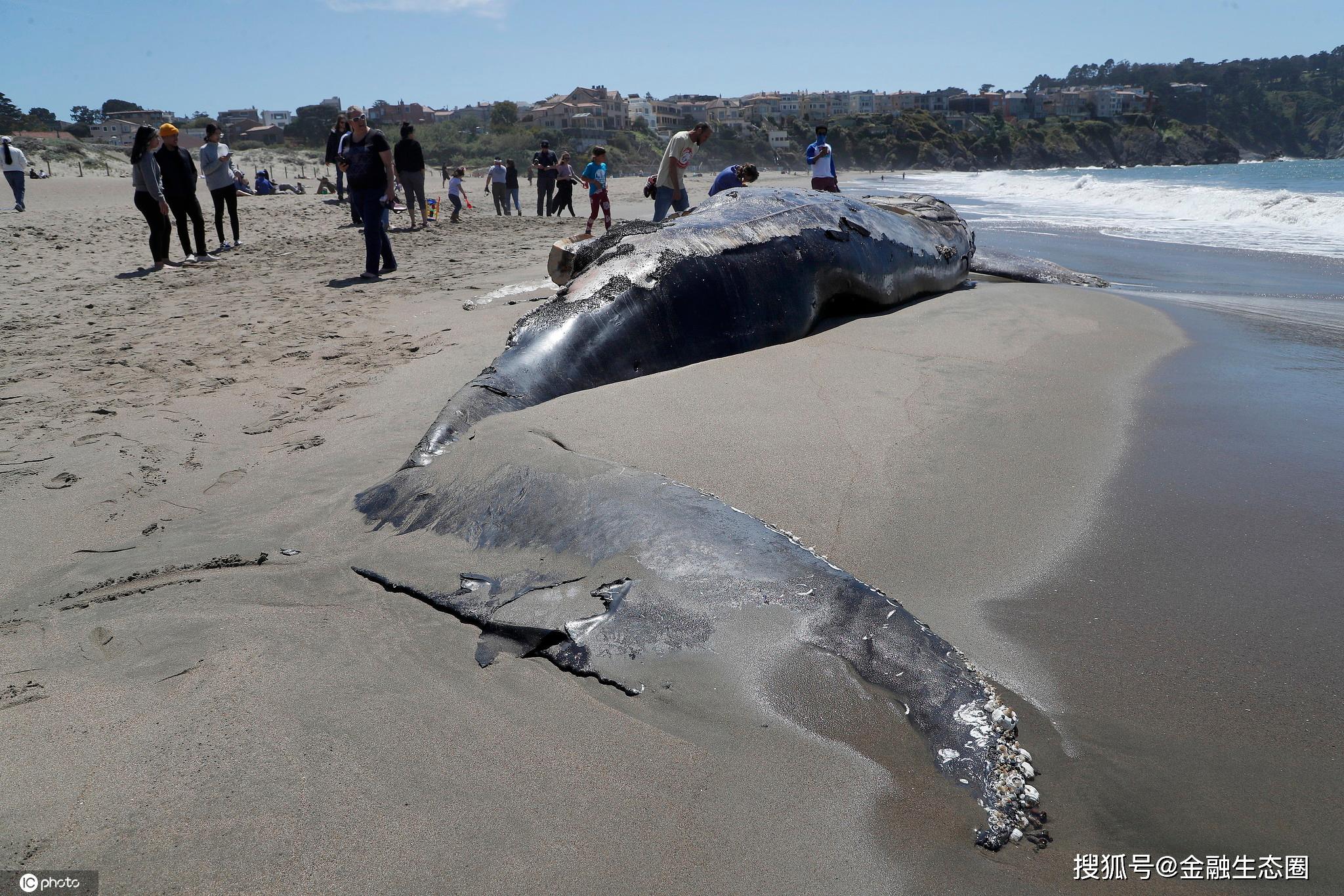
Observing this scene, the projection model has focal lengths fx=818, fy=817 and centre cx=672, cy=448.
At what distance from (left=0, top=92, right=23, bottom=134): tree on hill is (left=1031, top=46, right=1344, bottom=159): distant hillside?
12874 cm

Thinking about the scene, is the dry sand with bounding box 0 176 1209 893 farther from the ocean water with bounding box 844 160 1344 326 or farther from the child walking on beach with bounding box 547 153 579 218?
the child walking on beach with bounding box 547 153 579 218

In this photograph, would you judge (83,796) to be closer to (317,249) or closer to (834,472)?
(834,472)

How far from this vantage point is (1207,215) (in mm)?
17406

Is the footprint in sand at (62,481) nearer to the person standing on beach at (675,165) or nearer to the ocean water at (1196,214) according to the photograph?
the person standing on beach at (675,165)

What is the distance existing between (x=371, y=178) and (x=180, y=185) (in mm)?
2748

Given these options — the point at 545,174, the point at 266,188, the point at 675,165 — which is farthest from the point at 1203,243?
the point at 266,188

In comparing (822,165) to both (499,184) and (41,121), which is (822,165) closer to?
(499,184)

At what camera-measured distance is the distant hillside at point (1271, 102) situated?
108 metres

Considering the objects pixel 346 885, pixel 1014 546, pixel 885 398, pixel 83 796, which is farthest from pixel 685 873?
pixel 885 398

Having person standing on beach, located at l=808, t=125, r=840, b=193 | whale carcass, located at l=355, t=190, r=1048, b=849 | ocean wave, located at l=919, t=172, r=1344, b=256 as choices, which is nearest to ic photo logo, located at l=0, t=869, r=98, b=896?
whale carcass, located at l=355, t=190, r=1048, b=849

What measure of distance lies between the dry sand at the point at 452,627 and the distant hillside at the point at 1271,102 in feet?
420

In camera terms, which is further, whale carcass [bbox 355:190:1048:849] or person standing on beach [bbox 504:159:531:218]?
person standing on beach [bbox 504:159:531:218]

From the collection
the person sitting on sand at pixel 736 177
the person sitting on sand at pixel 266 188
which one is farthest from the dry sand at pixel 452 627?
the person sitting on sand at pixel 266 188

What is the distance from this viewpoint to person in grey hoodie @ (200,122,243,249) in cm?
976
